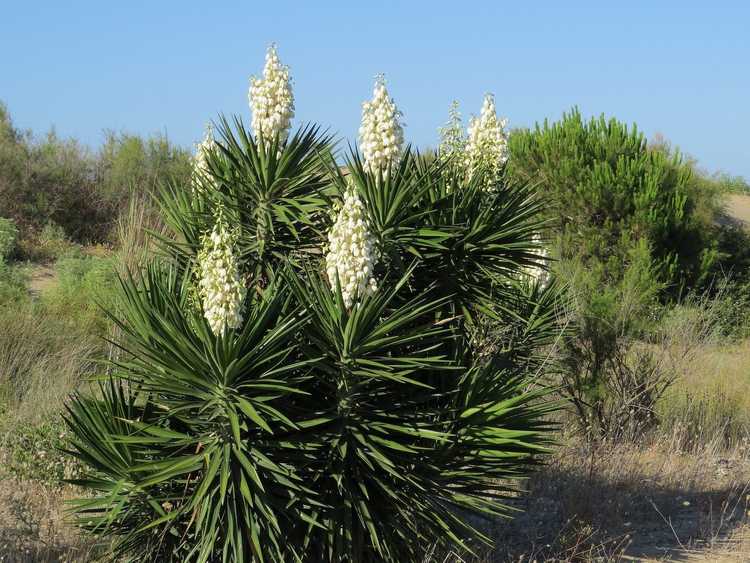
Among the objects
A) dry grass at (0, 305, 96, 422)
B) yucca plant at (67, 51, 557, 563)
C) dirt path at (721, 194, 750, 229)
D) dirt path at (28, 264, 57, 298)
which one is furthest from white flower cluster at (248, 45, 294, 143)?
dirt path at (721, 194, 750, 229)

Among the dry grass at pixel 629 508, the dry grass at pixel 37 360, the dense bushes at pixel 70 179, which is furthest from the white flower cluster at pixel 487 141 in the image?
the dense bushes at pixel 70 179

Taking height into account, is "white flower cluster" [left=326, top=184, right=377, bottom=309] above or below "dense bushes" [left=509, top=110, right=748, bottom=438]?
below

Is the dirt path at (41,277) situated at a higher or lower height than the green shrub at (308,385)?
higher

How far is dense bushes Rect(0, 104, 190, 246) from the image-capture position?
15.5m

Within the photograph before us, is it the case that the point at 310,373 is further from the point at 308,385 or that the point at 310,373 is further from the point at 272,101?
the point at 272,101

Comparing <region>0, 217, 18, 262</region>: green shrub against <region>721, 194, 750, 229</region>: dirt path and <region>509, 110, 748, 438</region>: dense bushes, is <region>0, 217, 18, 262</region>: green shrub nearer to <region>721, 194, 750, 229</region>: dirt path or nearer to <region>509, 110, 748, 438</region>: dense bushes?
<region>509, 110, 748, 438</region>: dense bushes

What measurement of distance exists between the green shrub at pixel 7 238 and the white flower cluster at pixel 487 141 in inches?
359

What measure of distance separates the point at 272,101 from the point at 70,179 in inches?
518

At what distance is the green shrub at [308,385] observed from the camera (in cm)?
350

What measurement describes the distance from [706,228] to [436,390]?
11994 mm

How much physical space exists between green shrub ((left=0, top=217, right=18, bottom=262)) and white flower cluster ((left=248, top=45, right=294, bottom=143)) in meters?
9.03

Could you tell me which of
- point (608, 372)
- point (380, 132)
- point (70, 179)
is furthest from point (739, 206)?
point (380, 132)

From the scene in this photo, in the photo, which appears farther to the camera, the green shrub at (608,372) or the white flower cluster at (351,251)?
the green shrub at (608,372)

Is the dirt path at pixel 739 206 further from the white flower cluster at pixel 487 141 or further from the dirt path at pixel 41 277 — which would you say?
the white flower cluster at pixel 487 141
